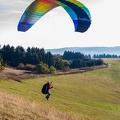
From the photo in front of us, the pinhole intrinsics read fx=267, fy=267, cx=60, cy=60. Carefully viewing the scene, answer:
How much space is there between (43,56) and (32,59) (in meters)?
13.2

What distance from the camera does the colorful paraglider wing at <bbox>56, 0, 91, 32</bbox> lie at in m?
20.7

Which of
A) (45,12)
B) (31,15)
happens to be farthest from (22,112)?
(45,12)

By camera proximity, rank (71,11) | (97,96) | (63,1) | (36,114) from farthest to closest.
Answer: (97,96)
(71,11)
(63,1)
(36,114)

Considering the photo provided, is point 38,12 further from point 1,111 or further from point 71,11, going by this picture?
point 1,111

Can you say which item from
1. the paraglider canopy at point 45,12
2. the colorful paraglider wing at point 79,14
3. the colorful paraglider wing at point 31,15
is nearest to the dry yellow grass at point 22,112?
the colorful paraglider wing at point 31,15

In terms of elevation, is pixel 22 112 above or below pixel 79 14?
below

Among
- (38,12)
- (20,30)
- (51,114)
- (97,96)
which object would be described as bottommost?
(97,96)


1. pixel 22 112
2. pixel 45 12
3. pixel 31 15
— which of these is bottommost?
pixel 22 112

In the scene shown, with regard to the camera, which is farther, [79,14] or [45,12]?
[45,12]

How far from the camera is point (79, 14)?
21656mm

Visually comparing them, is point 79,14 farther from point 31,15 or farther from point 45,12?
point 31,15

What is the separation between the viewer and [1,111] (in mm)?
13422

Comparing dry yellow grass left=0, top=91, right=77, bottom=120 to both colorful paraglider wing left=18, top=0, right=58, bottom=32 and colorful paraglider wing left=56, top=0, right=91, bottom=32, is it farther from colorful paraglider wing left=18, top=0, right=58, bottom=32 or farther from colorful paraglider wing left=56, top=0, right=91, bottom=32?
colorful paraglider wing left=56, top=0, right=91, bottom=32

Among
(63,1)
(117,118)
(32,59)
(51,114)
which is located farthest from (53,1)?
(32,59)
